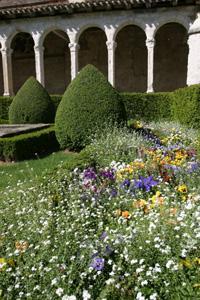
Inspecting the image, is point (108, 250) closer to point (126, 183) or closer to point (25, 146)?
point (126, 183)

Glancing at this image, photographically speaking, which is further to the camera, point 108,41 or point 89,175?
point 108,41

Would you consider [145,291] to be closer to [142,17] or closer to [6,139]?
[6,139]

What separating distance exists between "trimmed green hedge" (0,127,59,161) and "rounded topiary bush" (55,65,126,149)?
48 cm

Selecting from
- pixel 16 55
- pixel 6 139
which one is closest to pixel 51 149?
pixel 6 139

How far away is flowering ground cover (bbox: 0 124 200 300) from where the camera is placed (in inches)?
84.5

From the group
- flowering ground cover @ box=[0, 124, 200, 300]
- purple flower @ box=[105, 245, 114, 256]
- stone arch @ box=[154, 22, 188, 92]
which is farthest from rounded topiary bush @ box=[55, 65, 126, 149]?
stone arch @ box=[154, 22, 188, 92]

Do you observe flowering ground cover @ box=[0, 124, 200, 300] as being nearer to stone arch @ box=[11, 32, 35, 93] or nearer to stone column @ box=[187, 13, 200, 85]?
stone column @ box=[187, 13, 200, 85]

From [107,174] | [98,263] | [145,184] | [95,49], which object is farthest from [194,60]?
[98,263]

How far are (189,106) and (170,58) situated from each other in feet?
32.4

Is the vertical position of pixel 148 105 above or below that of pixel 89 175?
above

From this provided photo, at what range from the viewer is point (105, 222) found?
3191 millimetres

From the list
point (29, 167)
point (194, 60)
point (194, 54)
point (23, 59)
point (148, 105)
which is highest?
point (23, 59)

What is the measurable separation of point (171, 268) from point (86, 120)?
16.2 feet

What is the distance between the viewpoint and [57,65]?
19438 millimetres
